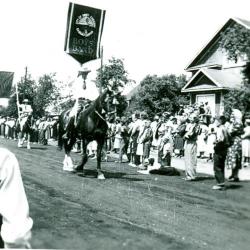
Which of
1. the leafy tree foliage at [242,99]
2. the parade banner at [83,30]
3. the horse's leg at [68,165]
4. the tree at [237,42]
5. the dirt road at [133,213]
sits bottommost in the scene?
the dirt road at [133,213]

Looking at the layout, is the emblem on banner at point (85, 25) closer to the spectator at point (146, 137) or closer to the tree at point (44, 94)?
the spectator at point (146, 137)

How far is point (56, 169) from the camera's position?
44.0 ft

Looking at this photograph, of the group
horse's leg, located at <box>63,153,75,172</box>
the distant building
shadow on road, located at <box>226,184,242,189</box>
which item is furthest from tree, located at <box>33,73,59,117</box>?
shadow on road, located at <box>226,184,242,189</box>

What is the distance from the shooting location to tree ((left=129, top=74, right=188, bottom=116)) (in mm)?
38812

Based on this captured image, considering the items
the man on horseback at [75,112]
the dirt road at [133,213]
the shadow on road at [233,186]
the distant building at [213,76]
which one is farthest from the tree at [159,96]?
the dirt road at [133,213]

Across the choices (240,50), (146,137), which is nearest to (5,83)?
(240,50)

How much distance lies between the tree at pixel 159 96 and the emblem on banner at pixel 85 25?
93.5ft

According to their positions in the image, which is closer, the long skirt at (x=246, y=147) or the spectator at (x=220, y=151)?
the spectator at (x=220, y=151)

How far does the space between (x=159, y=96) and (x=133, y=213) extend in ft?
107

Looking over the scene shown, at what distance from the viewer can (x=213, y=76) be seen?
30.5 metres

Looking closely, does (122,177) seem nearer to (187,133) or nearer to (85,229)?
(187,133)

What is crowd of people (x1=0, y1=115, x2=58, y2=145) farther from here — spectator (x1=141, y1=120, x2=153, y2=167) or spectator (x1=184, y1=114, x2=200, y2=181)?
spectator (x1=184, y1=114, x2=200, y2=181)

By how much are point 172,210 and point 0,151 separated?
5794 mm

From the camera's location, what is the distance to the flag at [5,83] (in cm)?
298
